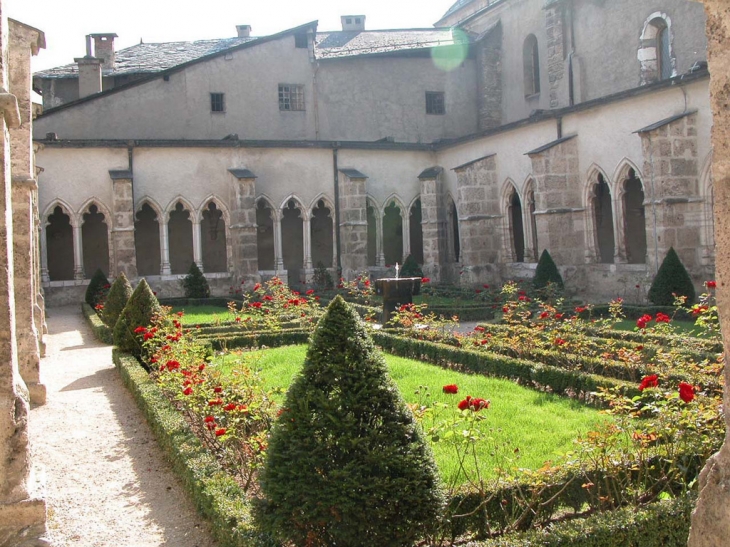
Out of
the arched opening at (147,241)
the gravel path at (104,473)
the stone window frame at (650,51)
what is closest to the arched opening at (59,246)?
the arched opening at (147,241)

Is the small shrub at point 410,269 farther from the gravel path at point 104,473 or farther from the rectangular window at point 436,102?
the gravel path at point 104,473

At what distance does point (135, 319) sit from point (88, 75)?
1659cm

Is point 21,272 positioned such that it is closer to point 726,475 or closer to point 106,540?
point 106,540

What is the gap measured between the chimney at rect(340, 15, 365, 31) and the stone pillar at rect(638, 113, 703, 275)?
16643 millimetres

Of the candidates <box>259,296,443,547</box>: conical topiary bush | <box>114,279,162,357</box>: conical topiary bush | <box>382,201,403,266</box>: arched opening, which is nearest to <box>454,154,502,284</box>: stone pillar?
<box>382,201,403,266</box>: arched opening

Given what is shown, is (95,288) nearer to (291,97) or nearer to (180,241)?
(180,241)

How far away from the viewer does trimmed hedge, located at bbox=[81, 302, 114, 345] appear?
41.0 ft

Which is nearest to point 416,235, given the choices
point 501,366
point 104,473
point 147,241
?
point 147,241

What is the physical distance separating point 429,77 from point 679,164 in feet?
41.8

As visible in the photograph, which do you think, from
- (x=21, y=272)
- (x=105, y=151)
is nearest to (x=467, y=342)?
(x=21, y=272)

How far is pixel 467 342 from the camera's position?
9672 millimetres

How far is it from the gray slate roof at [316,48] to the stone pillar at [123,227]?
7.84 meters

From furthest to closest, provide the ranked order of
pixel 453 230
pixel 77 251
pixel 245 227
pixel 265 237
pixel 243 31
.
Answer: pixel 243 31 → pixel 265 237 → pixel 453 230 → pixel 245 227 → pixel 77 251

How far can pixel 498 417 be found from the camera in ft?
21.3
